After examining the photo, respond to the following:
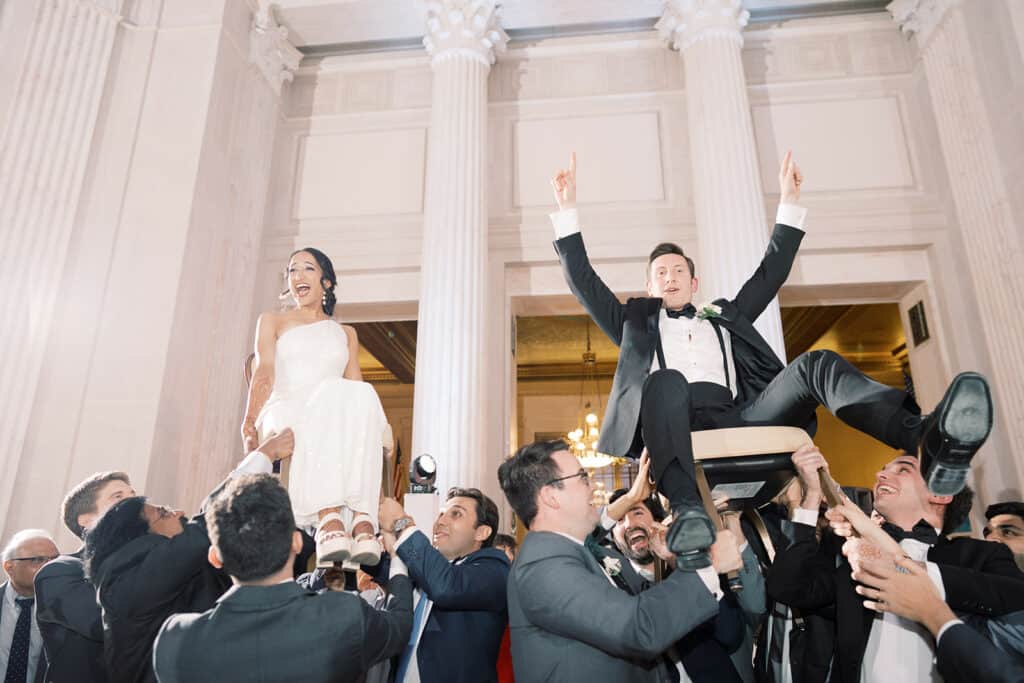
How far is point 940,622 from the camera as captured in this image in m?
1.58

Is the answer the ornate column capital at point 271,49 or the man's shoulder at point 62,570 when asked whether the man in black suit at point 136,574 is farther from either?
the ornate column capital at point 271,49

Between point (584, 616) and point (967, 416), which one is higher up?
point (967, 416)

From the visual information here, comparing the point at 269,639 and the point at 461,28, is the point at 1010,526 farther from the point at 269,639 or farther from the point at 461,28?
the point at 461,28

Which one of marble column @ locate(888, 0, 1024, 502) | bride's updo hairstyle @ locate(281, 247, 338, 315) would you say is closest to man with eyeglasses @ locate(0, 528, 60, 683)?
bride's updo hairstyle @ locate(281, 247, 338, 315)

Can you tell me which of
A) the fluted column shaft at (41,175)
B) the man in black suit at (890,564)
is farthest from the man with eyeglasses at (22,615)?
the man in black suit at (890,564)

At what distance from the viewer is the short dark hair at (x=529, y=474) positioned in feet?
6.04

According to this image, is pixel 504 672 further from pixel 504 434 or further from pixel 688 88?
pixel 688 88

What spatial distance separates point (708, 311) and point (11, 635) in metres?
2.90

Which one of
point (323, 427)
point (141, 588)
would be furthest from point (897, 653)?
point (141, 588)

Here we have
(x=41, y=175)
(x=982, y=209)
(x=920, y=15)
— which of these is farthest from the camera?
(x=920, y=15)

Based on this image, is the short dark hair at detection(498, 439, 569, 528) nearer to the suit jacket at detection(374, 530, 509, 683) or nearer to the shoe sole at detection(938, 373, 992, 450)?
the suit jacket at detection(374, 530, 509, 683)

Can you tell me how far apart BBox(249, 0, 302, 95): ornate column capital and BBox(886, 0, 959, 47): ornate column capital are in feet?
18.0

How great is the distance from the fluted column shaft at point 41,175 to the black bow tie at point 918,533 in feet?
15.8

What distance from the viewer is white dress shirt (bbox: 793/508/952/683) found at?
185cm
